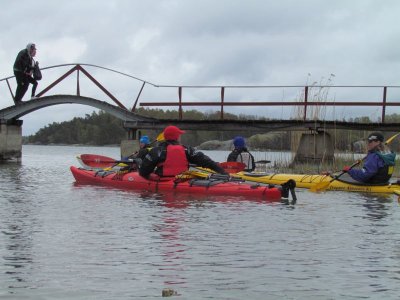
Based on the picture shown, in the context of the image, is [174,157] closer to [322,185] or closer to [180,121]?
[322,185]

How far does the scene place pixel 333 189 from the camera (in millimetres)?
13812

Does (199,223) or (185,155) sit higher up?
(185,155)

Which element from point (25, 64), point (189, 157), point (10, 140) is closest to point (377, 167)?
point (189, 157)

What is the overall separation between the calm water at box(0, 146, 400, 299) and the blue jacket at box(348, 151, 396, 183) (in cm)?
147

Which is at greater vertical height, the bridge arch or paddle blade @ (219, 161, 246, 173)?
the bridge arch

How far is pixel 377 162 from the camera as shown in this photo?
1302 centimetres

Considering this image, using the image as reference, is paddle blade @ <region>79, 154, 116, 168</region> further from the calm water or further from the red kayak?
the calm water

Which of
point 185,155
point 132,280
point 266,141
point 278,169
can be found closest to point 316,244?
point 132,280

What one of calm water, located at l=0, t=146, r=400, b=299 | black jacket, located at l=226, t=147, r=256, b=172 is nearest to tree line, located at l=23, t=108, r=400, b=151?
black jacket, located at l=226, t=147, r=256, b=172

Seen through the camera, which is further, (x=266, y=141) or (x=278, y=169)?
(x=266, y=141)

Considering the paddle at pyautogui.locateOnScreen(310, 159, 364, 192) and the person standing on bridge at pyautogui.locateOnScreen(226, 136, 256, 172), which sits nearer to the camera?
the paddle at pyautogui.locateOnScreen(310, 159, 364, 192)

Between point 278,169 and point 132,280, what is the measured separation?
14.5 meters

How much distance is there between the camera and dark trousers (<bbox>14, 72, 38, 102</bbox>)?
72.0 feet

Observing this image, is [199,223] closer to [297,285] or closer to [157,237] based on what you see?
[157,237]
